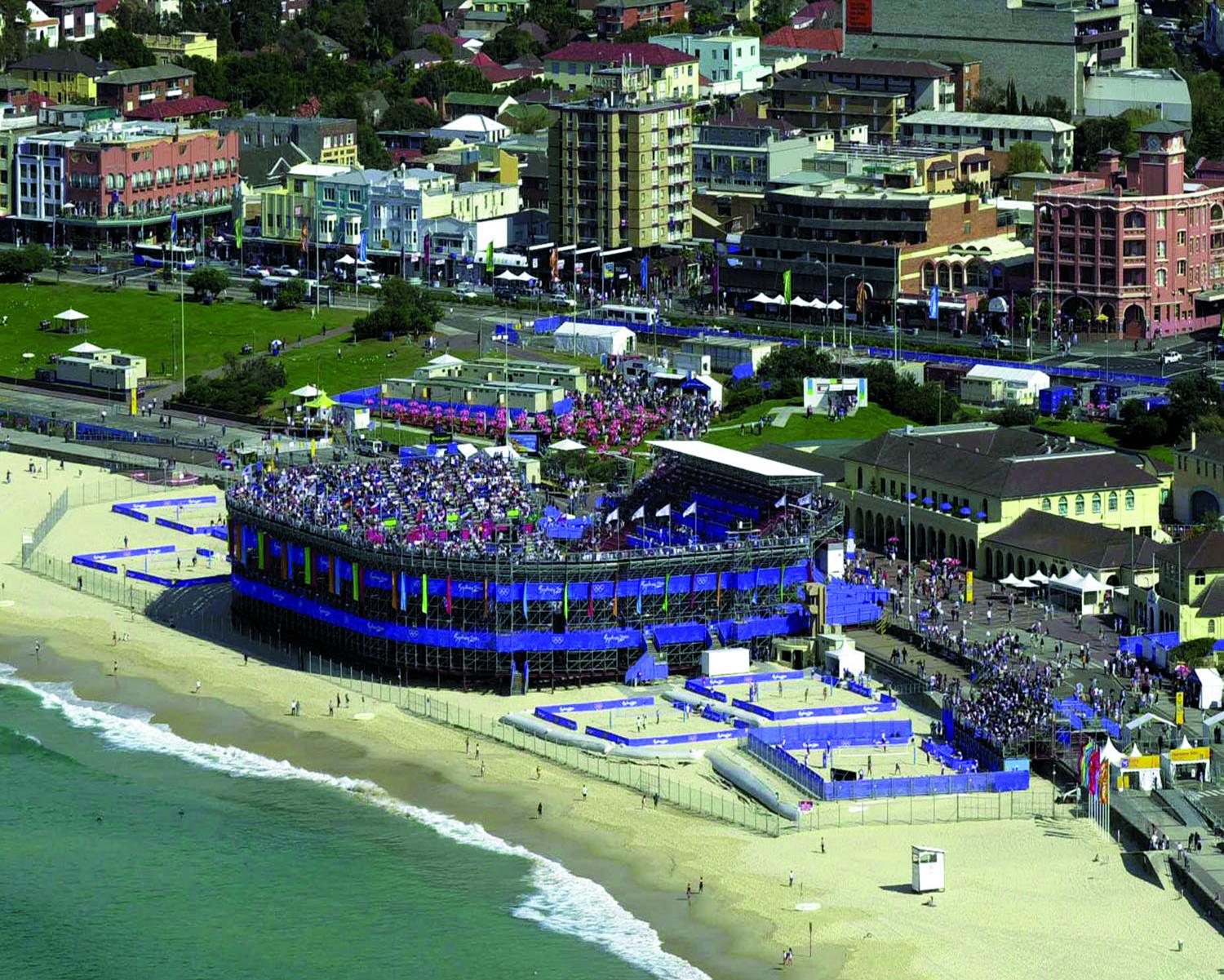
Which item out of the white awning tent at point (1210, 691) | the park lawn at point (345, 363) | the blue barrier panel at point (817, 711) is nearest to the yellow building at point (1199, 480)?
the white awning tent at point (1210, 691)

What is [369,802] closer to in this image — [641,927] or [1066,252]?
[641,927]

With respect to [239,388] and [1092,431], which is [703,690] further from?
[239,388]

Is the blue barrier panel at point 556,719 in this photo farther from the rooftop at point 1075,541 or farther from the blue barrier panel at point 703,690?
the rooftop at point 1075,541

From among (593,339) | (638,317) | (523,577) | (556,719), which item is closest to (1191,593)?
(556,719)

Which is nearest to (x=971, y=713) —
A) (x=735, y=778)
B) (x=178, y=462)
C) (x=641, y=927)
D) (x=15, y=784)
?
(x=735, y=778)

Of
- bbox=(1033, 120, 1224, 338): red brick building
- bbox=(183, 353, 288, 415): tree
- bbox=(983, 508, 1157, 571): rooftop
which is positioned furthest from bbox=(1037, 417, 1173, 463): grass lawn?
bbox=(183, 353, 288, 415): tree

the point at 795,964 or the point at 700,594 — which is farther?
the point at 700,594
